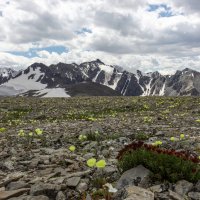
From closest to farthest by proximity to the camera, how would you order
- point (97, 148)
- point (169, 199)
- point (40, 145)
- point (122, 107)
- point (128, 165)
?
point (169, 199)
point (128, 165)
point (97, 148)
point (40, 145)
point (122, 107)

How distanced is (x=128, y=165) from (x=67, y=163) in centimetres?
260

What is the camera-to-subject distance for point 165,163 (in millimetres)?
7672

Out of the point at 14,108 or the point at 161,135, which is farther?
the point at 14,108

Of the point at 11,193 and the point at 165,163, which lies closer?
the point at 11,193

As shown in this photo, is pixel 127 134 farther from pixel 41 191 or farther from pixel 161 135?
pixel 41 191

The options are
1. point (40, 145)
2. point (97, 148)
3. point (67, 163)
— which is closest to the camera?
point (67, 163)

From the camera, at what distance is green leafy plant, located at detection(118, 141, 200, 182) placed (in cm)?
756

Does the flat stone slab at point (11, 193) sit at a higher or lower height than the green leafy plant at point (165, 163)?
lower

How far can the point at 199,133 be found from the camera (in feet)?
57.1

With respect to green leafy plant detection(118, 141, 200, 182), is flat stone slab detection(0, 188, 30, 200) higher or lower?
lower

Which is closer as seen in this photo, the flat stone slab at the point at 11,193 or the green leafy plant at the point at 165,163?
the flat stone slab at the point at 11,193

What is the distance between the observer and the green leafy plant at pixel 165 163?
7.56m

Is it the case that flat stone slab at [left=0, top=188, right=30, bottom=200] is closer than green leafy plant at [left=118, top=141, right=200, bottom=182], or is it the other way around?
flat stone slab at [left=0, top=188, right=30, bottom=200]

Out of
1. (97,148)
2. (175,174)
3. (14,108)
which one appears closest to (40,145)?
(97,148)
